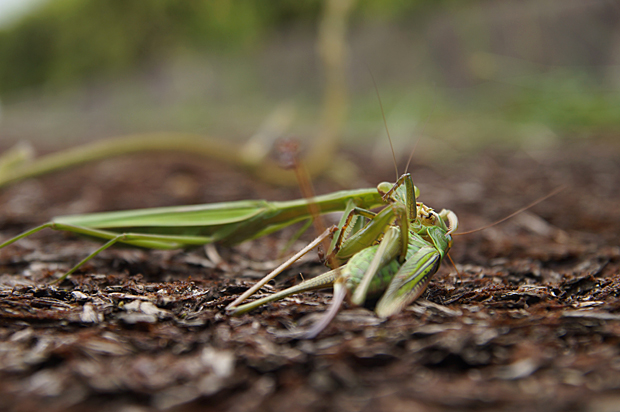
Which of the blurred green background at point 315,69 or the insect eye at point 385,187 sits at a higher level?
the blurred green background at point 315,69

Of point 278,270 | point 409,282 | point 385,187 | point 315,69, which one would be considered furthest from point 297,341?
point 315,69

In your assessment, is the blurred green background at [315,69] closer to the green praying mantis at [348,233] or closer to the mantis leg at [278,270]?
the green praying mantis at [348,233]

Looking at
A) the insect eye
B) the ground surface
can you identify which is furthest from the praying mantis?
the ground surface

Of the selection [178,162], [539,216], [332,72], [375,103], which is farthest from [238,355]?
[375,103]

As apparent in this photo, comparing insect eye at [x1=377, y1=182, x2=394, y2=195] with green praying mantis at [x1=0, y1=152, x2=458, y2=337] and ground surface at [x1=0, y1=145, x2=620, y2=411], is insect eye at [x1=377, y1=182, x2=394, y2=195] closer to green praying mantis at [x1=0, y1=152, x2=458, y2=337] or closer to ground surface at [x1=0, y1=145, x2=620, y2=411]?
green praying mantis at [x1=0, y1=152, x2=458, y2=337]

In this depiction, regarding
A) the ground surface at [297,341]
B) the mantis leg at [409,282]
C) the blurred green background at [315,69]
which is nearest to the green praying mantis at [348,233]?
the mantis leg at [409,282]

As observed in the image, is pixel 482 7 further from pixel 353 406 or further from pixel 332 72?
pixel 353 406
